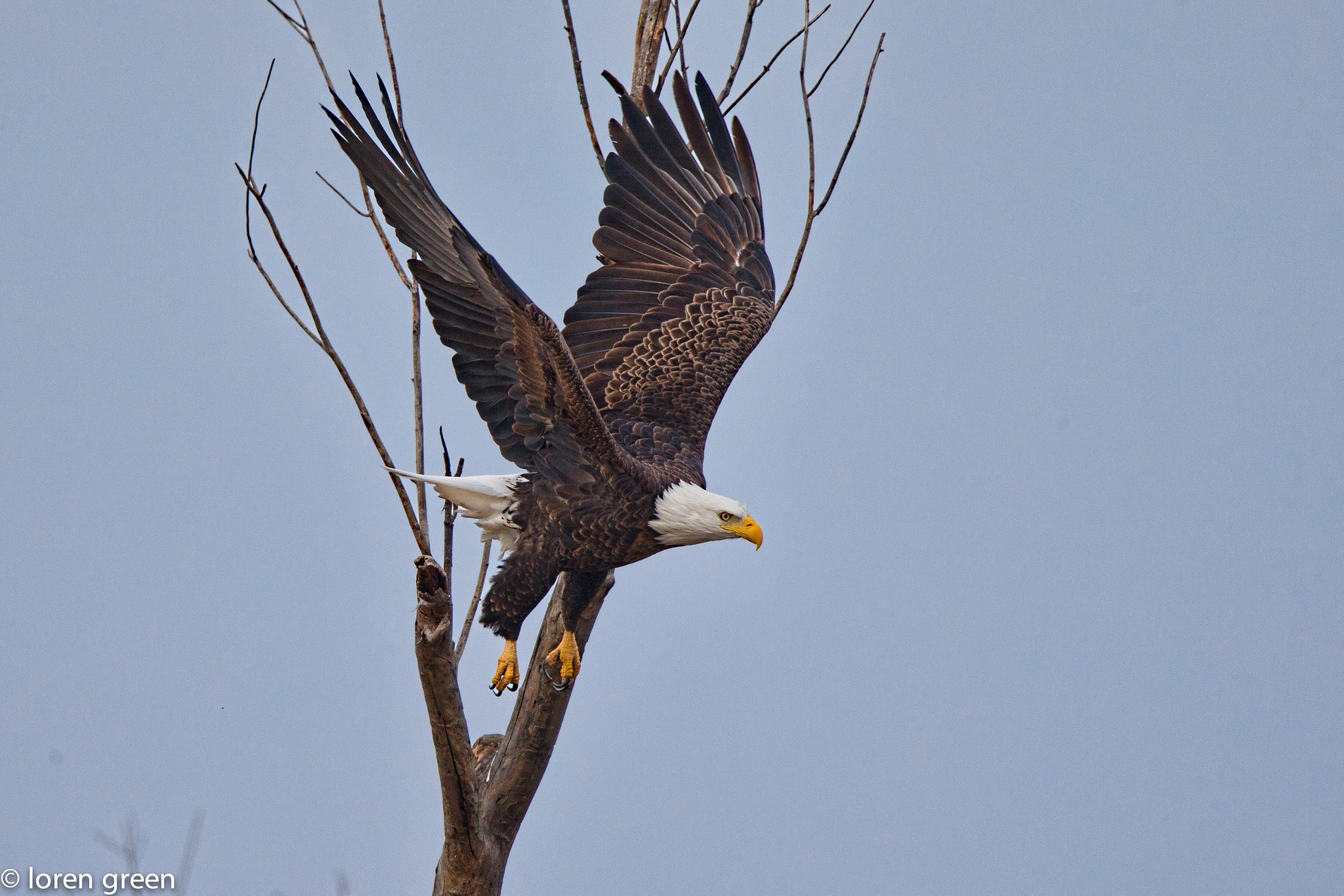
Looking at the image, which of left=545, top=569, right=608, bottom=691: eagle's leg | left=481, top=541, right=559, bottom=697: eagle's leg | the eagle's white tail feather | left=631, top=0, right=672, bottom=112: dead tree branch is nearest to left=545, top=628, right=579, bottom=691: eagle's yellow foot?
left=545, top=569, right=608, bottom=691: eagle's leg

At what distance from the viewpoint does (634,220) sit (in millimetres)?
5895

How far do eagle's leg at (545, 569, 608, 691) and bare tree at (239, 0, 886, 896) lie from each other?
4cm

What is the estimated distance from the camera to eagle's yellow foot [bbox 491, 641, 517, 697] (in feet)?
16.9

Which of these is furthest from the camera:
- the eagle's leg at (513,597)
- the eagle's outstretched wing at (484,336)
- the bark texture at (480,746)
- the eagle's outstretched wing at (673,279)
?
the eagle's outstretched wing at (673,279)

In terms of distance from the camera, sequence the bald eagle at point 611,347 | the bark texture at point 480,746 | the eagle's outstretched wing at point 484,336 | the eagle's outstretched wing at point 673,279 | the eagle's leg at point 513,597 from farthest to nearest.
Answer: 1. the eagle's outstretched wing at point 673,279
2. the eagle's leg at point 513,597
3. the bald eagle at point 611,347
4. the eagle's outstretched wing at point 484,336
5. the bark texture at point 480,746

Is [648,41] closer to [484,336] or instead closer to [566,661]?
[484,336]

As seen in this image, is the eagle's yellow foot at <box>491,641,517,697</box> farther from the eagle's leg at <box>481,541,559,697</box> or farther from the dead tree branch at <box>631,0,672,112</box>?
the dead tree branch at <box>631,0,672,112</box>

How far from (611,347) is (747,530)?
1252 millimetres

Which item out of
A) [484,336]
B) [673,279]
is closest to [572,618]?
[484,336]

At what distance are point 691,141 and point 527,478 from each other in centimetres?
193

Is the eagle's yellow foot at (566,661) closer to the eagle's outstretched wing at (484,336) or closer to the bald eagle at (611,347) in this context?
the bald eagle at (611,347)

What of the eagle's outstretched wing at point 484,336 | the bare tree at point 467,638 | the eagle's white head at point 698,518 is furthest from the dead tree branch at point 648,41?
the eagle's white head at point 698,518

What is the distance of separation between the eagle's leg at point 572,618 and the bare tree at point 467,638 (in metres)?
0.04

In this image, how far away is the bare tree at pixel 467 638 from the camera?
149 inches
